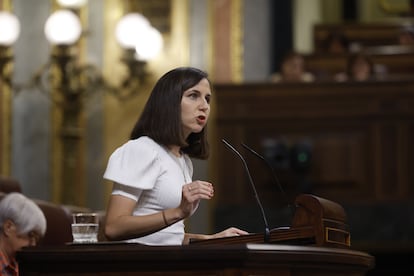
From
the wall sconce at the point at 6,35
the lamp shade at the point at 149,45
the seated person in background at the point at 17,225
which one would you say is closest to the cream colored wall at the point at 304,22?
the lamp shade at the point at 149,45

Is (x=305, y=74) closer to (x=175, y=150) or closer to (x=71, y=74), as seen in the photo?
(x=71, y=74)

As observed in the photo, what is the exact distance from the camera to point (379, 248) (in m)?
8.33

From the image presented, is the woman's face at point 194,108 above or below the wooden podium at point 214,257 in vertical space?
above

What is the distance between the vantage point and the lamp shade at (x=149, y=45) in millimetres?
9125

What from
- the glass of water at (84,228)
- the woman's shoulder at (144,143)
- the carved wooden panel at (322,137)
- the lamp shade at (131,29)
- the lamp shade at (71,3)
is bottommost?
the carved wooden panel at (322,137)

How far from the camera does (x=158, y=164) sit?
12.1ft

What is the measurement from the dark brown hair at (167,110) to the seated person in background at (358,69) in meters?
5.49

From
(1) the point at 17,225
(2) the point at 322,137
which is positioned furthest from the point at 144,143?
(2) the point at 322,137

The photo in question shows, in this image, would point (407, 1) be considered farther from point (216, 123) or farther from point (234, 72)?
point (216, 123)

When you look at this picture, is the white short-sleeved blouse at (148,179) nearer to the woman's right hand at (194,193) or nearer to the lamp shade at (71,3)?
the woman's right hand at (194,193)

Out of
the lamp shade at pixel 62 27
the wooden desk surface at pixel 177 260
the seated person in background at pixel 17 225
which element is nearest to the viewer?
the wooden desk surface at pixel 177 260

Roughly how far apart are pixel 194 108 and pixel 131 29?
550cm

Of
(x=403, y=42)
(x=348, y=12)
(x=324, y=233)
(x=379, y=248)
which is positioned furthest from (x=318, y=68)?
(x=324, y=233)

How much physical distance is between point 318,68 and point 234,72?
1.12 meters
